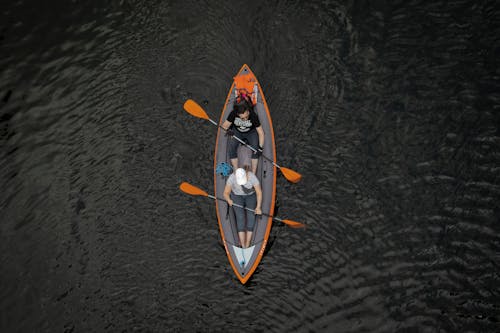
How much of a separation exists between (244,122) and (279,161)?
1.40 metres

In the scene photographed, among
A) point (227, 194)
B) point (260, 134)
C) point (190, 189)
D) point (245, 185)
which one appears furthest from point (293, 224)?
point (190, 189)

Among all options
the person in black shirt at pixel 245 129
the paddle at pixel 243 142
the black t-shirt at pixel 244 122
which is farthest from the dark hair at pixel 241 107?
the paddle at pixel 243 142

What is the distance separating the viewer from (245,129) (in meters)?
10.2

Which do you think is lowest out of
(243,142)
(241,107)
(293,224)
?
(293,224)

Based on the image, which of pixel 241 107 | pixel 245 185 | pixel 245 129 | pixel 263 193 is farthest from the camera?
pixel 245 129

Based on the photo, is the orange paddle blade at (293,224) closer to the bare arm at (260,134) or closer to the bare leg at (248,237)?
the bare leg at (248,237)

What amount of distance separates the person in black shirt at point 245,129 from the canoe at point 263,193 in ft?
0.57

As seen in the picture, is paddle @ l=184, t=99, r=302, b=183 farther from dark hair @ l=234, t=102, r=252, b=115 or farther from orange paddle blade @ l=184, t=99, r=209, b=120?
dark hair @ l=234, t=102, r=252, b=115

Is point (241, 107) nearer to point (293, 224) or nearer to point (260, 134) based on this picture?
point (260, 134)

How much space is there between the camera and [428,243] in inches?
359

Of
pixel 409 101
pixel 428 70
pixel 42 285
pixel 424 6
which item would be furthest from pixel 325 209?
pixel 424 6

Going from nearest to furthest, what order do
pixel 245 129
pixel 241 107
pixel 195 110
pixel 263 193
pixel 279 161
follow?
pixel 241 107 → pixel 263 193 → pixel 245 129 → pixel 279 161 → pixel 195 110

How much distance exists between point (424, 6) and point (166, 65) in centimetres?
810

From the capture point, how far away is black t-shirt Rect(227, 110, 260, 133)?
986cm
